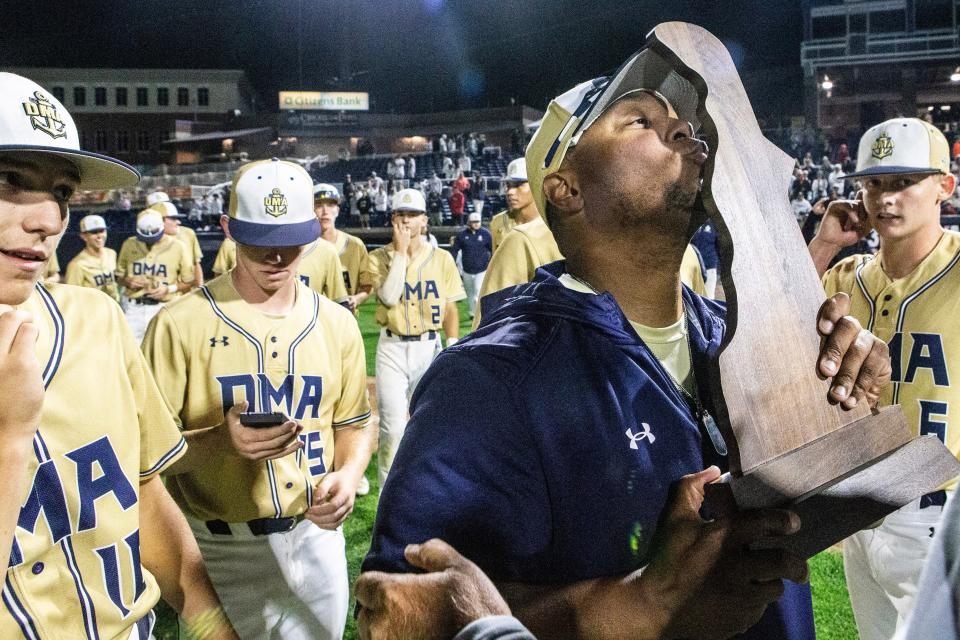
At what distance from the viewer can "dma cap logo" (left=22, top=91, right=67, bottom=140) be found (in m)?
1.62

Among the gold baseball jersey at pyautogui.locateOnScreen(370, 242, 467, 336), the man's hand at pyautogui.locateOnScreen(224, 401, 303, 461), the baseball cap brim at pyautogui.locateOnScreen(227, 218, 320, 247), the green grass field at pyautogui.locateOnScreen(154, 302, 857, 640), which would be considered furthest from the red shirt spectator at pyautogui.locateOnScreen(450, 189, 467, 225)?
the man's hand at pyautogui.locateOnScreen(224, 401, 303, 461)

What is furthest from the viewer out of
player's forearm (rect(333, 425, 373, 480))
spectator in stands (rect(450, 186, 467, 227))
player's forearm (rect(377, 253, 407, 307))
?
spectator in stands (rect(450, 186, 467, 227))

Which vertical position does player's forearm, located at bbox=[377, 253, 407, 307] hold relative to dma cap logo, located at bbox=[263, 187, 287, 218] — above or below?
below

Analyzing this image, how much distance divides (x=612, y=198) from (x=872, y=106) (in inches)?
1542

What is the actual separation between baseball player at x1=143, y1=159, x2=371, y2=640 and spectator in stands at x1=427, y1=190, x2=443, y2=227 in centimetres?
2080

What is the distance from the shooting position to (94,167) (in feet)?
5.96

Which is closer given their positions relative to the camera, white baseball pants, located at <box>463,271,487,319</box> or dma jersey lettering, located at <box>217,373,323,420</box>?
dma jersey lettering, located at <box>217,373,323,420</box>

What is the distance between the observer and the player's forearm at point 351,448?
10.5 ft

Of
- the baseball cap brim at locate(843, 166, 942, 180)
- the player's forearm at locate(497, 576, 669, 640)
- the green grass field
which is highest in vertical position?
the baseball cap brim at locate(843, 166, 942, 180)

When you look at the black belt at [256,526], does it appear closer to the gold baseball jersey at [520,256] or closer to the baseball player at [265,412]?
the baseball player at [265,412]

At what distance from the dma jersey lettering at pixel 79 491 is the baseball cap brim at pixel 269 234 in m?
1.36

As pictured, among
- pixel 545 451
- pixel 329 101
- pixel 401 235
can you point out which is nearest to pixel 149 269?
pixel 401 235

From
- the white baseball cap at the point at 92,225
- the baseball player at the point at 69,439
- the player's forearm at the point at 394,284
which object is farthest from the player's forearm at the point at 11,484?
the white baseball cap at the point at 92,225

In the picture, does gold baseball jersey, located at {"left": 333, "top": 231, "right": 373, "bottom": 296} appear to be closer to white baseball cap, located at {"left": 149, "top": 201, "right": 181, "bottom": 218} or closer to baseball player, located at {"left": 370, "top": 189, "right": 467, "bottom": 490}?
baseball player, located at {"left": 370, "top": 189, "right": 467, "bottom": 490}
